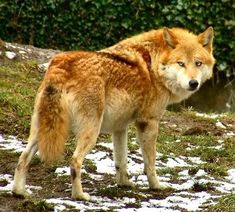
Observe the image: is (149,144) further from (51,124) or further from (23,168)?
(23,168)

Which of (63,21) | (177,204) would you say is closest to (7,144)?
(177,204)

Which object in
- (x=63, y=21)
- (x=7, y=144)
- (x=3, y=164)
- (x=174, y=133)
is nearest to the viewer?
(x=3, y=164)

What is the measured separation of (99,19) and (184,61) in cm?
683

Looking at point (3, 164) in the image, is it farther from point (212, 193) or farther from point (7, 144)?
point (212, 193)

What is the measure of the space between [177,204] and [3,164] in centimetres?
194

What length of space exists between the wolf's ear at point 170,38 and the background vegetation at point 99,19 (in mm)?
6362

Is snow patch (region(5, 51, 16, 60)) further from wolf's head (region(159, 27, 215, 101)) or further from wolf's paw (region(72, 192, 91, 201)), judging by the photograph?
wolf's paw (region(72, 192, 91, 201))

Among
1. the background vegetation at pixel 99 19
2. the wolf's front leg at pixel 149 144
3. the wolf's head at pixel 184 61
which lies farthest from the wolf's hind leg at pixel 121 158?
the background vegetation at pixel 99 19

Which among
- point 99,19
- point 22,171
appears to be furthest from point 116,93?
point 99,19

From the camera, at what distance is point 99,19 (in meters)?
12.7

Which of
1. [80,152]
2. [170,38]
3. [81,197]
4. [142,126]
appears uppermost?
[170,38]

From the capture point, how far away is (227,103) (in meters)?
12.9

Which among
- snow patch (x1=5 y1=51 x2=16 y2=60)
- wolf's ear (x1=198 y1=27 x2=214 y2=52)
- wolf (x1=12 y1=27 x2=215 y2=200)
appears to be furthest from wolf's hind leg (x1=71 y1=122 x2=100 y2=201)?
snow patch (x1=5 y1=51 x2=16 y2=60)

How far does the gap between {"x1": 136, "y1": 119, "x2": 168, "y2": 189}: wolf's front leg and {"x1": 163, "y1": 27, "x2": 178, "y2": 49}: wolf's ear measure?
0.75 m
